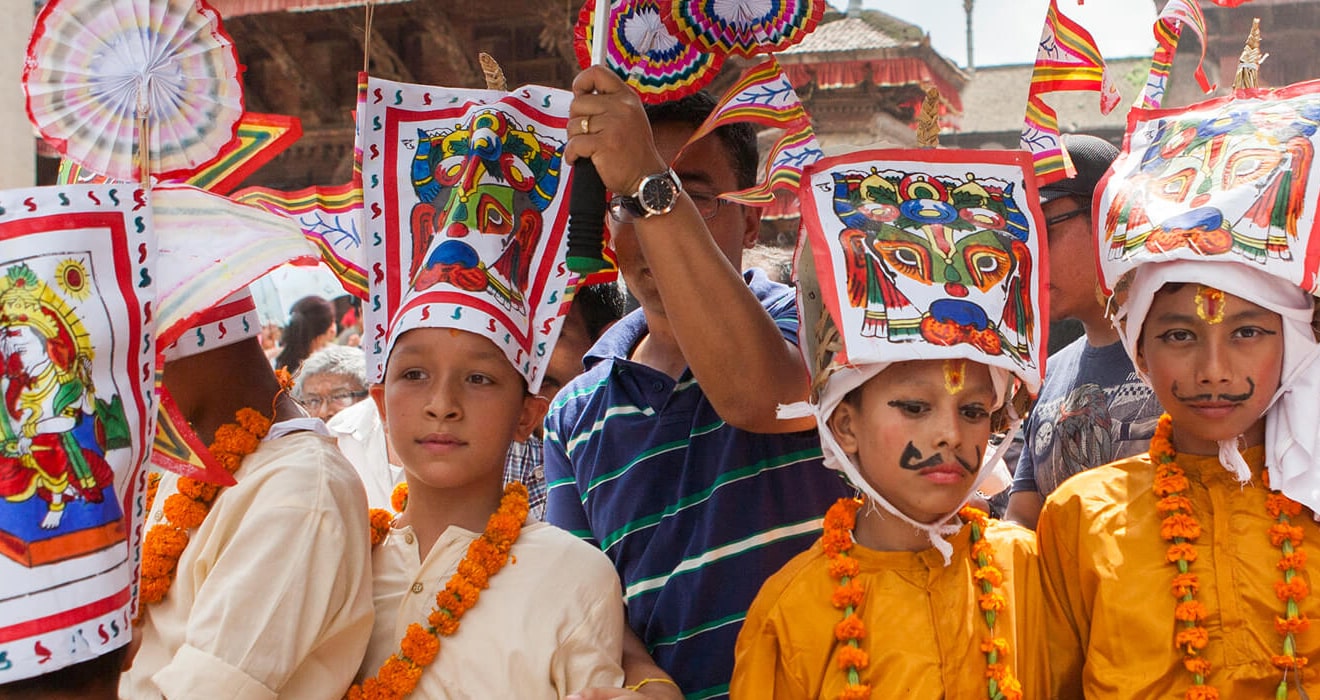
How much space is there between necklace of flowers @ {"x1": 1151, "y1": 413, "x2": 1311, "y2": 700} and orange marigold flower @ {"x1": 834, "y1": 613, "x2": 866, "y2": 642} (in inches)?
22.6

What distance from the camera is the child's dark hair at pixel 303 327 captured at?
6.88 m

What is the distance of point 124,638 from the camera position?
185 centimetres

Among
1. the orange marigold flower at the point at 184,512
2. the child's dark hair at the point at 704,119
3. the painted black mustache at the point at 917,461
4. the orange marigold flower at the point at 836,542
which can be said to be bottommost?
the orange marigold flower at the point at 836,542

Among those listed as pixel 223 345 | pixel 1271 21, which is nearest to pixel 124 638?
pixel 223 345

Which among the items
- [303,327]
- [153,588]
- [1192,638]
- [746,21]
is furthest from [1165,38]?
[303,327]

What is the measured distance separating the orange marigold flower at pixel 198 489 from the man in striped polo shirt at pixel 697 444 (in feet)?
2.55

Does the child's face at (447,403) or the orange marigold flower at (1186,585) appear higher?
the child's face at (447,403)

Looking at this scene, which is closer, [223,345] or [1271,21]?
[223,345]

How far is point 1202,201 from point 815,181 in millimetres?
717

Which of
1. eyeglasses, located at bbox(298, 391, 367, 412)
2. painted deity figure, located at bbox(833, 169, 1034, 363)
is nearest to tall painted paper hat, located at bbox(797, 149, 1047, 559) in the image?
painted deity figure, located at bbox(833, 169, 1034, 363)

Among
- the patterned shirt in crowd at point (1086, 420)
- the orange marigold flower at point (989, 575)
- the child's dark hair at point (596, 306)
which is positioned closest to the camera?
the orange marigold flower at point (989, 575)

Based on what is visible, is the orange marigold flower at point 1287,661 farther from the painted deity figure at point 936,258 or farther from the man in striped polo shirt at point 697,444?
the man in striped polo shirt at point 697,444

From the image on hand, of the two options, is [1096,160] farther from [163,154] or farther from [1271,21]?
[1271,21]

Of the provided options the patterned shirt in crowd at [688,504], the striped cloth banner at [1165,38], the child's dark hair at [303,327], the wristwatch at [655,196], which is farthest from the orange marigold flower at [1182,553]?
the child's dark hair at [303,327]
